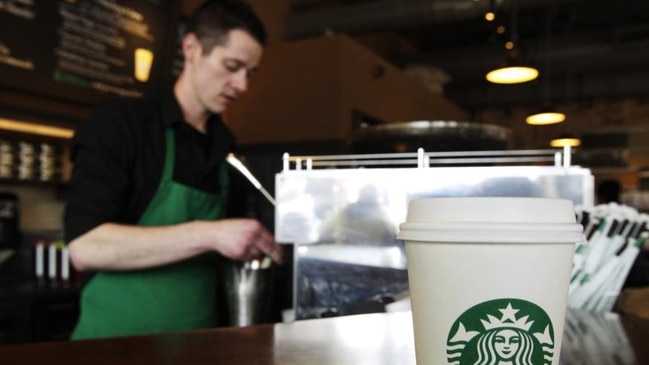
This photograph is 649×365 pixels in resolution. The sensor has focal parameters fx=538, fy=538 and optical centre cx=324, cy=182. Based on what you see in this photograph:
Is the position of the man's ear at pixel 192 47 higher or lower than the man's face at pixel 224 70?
higher

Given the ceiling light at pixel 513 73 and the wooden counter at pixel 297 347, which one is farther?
the ceiling light at pixel 513 73

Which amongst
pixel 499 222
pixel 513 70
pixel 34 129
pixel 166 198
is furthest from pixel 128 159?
pixel 513 70

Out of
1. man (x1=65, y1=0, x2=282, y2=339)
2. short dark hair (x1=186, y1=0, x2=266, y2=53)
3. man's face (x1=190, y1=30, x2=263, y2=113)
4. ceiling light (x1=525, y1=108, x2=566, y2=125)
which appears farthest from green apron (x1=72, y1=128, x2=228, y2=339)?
ceiling light (x1=525, y1=108, x2=566, y2=125)

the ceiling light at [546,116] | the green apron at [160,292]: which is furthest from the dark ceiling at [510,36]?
the green apron at [160,292]

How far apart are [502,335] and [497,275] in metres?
0.05

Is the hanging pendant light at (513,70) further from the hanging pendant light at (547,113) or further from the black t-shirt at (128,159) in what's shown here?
the black t-shirt at (128,159)

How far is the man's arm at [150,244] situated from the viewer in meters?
1.21

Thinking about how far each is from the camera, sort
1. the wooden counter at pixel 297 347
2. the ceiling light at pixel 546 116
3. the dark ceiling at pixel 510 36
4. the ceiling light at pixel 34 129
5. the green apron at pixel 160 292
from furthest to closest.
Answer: the ceiling light at pixel 546 116
the dark ceiling at pixel 510 36
the ceiling light at pixel 34 129
the green apron at pixel 160 292
the wooden counter at pixel 297 347

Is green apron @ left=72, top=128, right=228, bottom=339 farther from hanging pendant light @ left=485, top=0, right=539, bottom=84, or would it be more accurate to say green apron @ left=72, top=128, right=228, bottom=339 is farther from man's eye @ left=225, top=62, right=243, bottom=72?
hanging pendant light @ left=485, top=0, right=539, bottom=84

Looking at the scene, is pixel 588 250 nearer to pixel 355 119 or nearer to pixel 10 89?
pixel 10 89

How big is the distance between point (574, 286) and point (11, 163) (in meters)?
2.67

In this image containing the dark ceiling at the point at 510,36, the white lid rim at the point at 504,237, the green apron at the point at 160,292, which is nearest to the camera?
the white lid rim at the point at 504,237

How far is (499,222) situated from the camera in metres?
0.44

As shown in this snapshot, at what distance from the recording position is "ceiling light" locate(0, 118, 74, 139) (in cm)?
259
